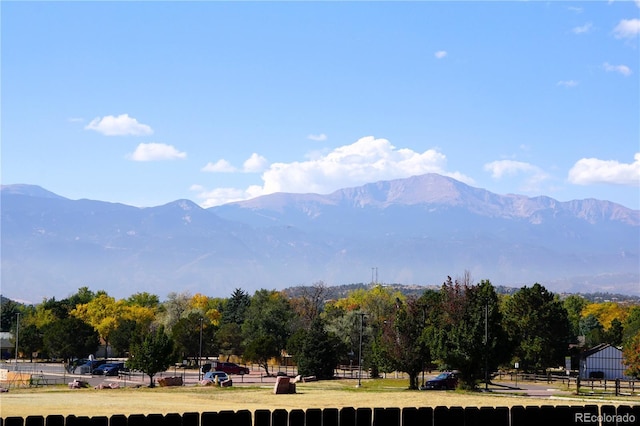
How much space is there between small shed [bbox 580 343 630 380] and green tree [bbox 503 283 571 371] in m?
4.10

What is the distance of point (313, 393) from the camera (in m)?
56.2

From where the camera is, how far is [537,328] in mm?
91438

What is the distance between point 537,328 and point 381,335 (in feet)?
87.9

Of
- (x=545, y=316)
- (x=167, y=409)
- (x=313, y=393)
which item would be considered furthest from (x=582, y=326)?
(x=167, y=409)

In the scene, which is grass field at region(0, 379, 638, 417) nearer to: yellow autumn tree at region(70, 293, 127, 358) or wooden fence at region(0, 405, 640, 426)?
wooden fence at region(0, 405, 640, 426)

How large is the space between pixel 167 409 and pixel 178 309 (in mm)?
109316

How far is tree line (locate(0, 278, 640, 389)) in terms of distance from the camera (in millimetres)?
64750

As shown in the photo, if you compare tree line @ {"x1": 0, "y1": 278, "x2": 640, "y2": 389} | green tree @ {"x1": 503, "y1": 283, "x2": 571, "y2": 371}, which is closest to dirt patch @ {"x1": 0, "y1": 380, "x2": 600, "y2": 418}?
tree line @ {"x1": 0, "y1": 278, "x2": 640, "y2": 389}

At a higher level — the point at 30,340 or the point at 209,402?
the point at 209,402

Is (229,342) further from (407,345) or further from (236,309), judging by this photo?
(407,345)

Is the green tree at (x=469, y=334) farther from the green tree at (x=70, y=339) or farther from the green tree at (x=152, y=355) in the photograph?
the green tree at (x=70, y=339)

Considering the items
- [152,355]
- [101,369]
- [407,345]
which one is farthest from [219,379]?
[101,369]

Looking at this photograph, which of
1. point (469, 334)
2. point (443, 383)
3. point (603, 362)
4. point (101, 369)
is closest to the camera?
point (469, 334)

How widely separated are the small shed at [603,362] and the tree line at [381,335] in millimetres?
3179
